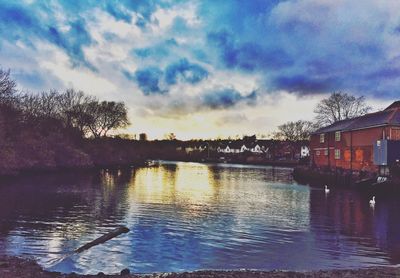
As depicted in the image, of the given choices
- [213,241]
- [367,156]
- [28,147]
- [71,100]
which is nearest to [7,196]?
[213,241]

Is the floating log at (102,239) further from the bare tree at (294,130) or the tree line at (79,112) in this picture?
the bare tree at (294,130)

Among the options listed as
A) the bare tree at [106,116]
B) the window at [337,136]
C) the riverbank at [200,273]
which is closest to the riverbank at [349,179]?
the window at [337,136]

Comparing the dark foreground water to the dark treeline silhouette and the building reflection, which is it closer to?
the building reflection

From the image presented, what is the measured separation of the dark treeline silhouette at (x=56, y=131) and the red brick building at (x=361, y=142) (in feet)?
157

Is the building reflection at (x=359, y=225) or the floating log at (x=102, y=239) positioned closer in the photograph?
the floating log at (x=102, y=239)

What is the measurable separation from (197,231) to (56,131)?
71.9 metres

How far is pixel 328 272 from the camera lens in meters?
13.0

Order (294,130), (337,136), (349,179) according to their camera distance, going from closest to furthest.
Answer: (349,179) → (337,136) → (294,130)

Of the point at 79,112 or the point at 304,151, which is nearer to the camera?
the point at 79,112

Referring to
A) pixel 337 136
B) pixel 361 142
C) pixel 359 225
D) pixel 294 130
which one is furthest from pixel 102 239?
pixel 294 130

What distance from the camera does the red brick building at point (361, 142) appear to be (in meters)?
50.2

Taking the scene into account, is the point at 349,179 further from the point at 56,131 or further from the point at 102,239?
the point at 56,131

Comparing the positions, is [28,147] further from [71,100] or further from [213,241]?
[213,241]

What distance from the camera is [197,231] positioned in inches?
853
